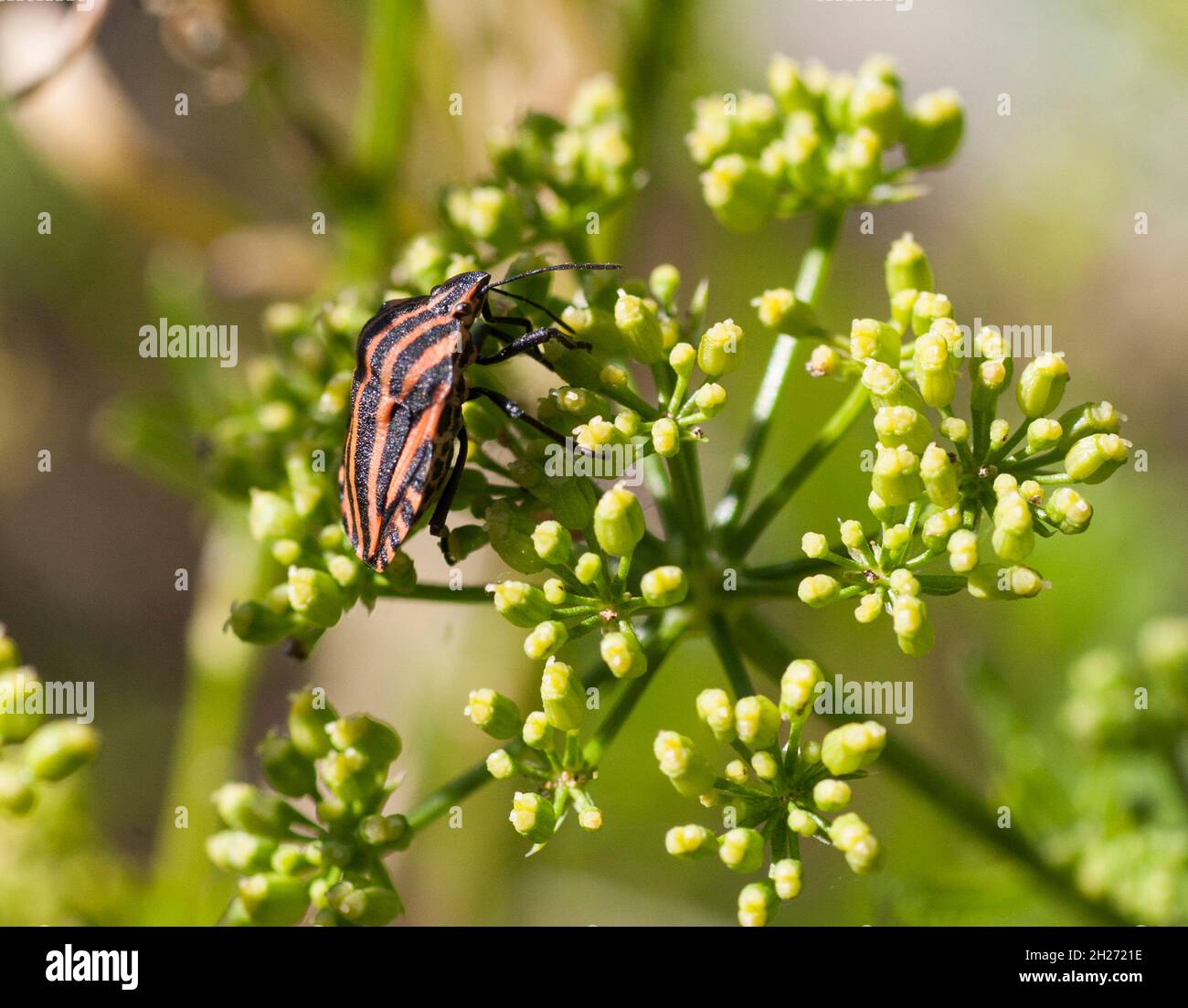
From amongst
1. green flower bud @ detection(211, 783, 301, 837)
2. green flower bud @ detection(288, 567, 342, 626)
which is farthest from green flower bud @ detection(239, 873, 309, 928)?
green flower bud @ detection(288, 567, 342, 626)

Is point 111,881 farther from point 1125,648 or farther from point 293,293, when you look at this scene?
point 1125,648

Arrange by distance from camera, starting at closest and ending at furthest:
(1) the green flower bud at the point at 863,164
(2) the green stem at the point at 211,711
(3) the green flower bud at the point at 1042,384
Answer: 1. (3) the green flower bud at the point at 1042,384
2. (1) the green flower bud at the point at 863,164
3. (2) the green stem at the point at 211,711

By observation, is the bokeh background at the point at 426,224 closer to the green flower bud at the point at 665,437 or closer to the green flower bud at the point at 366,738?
the green flower bud at the point at 665,437

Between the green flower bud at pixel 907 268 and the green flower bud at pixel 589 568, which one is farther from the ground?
the green flower bud at pixel 907 268

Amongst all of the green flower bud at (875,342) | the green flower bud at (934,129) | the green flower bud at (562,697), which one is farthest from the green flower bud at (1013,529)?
the green flower bud at (934,129)

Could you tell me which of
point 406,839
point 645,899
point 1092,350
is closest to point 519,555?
point 406,839

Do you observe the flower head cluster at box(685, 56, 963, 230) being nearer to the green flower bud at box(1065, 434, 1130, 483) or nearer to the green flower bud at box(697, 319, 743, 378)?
the green flower bud at box(697, 319, 743, 378)
